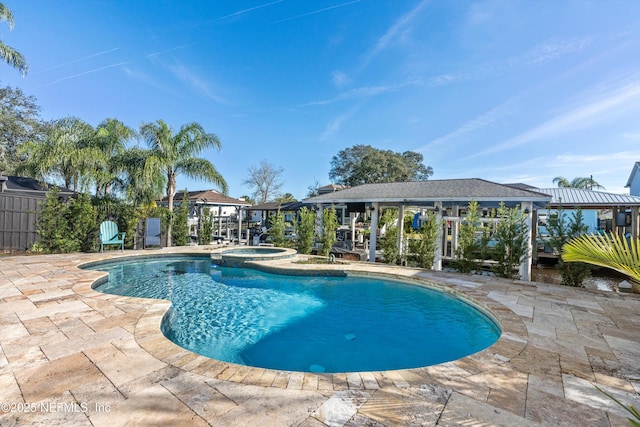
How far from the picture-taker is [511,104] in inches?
515

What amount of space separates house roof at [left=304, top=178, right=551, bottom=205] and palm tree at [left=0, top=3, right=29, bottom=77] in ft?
39.7

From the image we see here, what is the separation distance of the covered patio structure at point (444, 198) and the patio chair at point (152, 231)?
248 inches

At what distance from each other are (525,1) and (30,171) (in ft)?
69.4

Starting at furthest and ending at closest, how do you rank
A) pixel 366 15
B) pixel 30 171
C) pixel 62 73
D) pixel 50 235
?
pixel 30 171 < pixel 62 73 < pixel 366 15 < pixel 50 235

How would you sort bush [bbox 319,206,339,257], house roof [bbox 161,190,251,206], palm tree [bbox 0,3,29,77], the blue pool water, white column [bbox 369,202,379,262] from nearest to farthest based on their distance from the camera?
the blue pool water → palm tree [bbox 0,3,29,77] → white column [bbox 369,202,379,262] → bush [bbox 319,206,339,257] → house roof [bbox 161,190,251,206]

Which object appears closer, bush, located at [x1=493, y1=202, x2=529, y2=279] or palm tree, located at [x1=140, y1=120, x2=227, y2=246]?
bush, located at [x1=493, y1=202, x2=529, y2=279]

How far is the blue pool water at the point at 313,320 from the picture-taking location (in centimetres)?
407

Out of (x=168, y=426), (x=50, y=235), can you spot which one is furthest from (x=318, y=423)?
(x=50, y=235)

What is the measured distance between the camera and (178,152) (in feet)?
39.9

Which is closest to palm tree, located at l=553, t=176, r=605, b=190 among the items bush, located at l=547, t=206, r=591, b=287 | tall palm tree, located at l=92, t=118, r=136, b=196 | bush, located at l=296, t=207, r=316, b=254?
bush, located at l=547, t=206, r=591, b=287

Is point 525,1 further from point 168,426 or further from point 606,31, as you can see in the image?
point 168,426

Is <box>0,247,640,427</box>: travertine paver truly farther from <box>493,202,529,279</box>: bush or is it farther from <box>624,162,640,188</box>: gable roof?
<box>624,162,640,188</box>: gable roof

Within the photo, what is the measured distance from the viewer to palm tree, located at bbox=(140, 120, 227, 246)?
38.4 feet

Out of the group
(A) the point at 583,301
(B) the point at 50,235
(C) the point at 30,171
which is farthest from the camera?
(C) the point at 30,171
